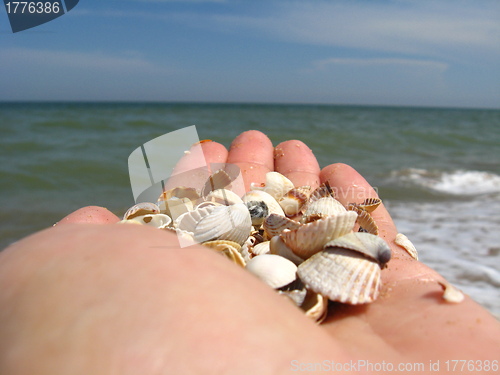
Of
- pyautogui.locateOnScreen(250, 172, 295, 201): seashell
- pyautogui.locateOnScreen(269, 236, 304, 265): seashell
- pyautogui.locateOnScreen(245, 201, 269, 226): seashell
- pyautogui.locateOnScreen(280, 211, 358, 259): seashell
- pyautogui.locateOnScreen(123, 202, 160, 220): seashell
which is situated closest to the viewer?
pyautogui.locateOnScreen(280, 211, 358, 259): seashell

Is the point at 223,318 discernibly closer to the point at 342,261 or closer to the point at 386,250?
the point at 342,261

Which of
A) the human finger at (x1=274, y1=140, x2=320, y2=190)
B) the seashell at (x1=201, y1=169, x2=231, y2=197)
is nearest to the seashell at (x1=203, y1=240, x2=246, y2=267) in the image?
the seashell at (x1=201, y1=169, x2=231, y2=197)

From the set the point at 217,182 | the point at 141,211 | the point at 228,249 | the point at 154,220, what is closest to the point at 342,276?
the point at 228,249

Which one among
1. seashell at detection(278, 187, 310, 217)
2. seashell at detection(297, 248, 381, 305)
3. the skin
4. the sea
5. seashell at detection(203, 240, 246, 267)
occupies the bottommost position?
the sea

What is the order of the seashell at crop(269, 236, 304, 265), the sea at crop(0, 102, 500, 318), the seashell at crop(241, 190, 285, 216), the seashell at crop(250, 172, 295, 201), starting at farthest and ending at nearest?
the sea at crop(0, 102, 500, 318) → the seashell at crop(250, 172, 295, 201) → the seashell at crop(241, 190, 285, 216) → the seashell at crop(269, 236, 304, 265)

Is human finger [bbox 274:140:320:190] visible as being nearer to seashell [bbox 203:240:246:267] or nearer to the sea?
seashell [bbox 203:240:246:267]

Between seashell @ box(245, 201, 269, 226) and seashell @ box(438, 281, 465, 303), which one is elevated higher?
seashell @ box(438, 281, 465, 303)

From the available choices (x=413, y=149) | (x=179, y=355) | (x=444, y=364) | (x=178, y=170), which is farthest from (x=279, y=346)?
(x=413, y=149)

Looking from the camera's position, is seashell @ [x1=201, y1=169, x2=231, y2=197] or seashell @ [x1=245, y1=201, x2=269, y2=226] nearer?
seashell @ [x1=245, y1=201, x2=269, y2=226]
